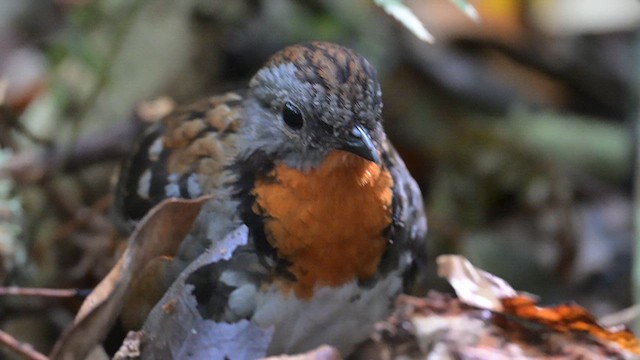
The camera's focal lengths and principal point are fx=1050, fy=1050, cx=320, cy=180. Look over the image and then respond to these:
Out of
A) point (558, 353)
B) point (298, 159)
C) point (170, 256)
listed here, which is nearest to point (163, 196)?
point (170, 256)

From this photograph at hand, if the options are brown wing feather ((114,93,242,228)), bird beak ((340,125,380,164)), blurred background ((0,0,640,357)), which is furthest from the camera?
blurred background ((0,0,640,357))

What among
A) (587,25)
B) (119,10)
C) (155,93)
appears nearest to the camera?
(119,10)

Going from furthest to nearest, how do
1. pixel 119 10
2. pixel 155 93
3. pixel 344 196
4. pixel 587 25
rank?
pixel 587 25, pixel 155 93, pixel 119 10, pixel 344 196

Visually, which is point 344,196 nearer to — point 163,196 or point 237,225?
point 237,225

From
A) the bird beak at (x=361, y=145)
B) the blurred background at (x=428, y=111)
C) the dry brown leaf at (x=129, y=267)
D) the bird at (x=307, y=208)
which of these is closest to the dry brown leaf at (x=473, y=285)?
the bird at (x=307, y=208)

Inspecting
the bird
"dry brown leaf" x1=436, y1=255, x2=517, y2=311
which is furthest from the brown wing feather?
"dry brown leaf" x1=436, y1=255, x2=517, y2=311

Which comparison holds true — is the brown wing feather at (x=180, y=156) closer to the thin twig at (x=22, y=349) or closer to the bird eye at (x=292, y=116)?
the bird eye at (x=292, y=116)

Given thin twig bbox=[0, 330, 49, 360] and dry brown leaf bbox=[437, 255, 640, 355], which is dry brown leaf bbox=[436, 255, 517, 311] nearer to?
dry brown leaf bbox=[437, 255, 640, 355]
